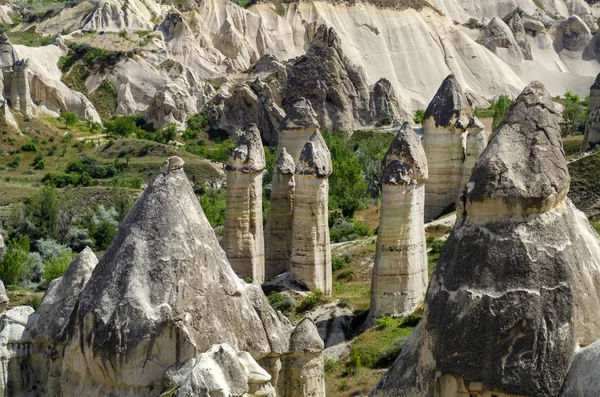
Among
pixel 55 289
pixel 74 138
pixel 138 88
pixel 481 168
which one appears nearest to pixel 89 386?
pixel 55 289

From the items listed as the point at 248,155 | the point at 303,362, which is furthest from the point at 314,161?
the point at 303,362

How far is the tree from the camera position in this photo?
63450mm

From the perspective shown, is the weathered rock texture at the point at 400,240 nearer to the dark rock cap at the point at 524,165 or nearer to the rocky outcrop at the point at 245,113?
the dark rock cap at the point at 524,165

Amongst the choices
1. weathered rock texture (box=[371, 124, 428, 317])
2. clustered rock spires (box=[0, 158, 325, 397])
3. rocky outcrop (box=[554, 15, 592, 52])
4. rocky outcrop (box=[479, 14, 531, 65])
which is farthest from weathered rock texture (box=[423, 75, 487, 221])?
rocky outcrop (box=[554, 15, 592, 52])

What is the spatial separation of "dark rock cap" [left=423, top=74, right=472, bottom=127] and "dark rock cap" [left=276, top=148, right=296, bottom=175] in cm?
567

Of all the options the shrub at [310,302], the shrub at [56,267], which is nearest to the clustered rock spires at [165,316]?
the shrub at [310,302]

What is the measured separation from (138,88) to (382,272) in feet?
183

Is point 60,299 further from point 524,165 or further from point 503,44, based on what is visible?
point 503,44

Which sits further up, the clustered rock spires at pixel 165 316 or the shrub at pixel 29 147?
the clustered rock spires at pixel 165 316

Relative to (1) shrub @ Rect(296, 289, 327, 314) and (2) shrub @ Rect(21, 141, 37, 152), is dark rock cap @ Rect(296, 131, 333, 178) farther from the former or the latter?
(2) shrub @ Rect(21, 141, 37, 152)

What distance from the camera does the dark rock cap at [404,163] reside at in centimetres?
2230

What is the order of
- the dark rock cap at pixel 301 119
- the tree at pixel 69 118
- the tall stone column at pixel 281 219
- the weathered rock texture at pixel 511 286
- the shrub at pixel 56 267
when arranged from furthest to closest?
the tree at pixel 69 118 → the shrub at pixel 56 267 → the dark rock cap at pixel 301 119 → the tall stone column at pixel 281 219 → the weathered rock texture at pixel 511 286

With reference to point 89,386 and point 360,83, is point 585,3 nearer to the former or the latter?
point 360,83

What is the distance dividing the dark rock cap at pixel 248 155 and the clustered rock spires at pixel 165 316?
1648cm
